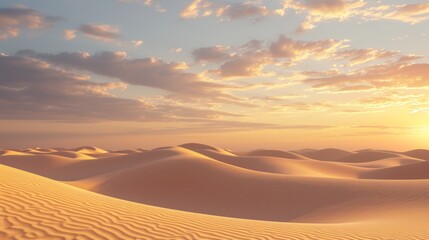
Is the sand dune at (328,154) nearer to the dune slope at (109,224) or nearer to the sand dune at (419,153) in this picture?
the sand dune at (419,153)

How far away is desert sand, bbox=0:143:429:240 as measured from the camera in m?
7.73

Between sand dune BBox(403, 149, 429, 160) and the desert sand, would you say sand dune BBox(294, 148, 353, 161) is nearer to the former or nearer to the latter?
sand dune BBox(403, 149, 429, 160)

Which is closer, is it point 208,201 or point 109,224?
point 109,224

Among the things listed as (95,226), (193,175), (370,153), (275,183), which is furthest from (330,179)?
(370,153)

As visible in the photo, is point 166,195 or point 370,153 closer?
point 166,195

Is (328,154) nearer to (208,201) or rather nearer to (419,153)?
(419,153)

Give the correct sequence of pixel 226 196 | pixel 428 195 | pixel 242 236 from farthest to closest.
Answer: pixel 226 196
pixel 428 195
pixel 242 236

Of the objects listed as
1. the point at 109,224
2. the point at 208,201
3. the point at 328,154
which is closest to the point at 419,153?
the point at 328,154

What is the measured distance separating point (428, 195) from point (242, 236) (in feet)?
39.9

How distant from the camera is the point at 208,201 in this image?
70.1ft

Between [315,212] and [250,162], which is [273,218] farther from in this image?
[250,162]

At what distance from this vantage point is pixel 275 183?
72.1 ft

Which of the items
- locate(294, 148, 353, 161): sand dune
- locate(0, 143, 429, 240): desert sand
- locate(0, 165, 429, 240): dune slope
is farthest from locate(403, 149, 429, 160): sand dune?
locate(0, 165, 429, 240): dune slope

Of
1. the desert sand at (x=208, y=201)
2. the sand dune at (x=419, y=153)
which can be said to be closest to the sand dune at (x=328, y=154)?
the sand dune at (x=419, y=153)
